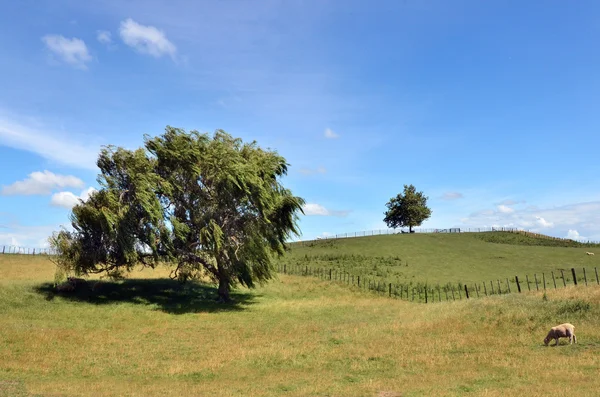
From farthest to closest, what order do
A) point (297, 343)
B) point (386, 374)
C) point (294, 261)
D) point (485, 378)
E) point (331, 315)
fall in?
point (294, 261), point (331, 315), point (297, 343), point (386, 374), point (485, 378)

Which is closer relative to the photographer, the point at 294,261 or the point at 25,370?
the point at 25,370

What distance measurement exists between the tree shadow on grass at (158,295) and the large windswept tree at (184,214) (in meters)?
1.95

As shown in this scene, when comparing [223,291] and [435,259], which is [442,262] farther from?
[223,291]

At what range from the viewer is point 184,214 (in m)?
41.8

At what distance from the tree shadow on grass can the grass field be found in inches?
12.1

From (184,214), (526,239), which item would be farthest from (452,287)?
(526,239)

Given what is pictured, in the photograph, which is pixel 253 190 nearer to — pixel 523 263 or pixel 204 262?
pixel 204 262

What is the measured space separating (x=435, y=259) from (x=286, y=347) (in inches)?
2196

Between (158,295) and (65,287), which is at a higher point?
(65,287)

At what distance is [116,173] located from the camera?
133 ft

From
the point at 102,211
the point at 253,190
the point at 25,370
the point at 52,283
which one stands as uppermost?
the point at 253,190

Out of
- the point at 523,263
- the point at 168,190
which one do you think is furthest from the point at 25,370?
the point at 523,263

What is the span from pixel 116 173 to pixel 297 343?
25492 mm

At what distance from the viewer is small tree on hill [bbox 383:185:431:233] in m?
118
